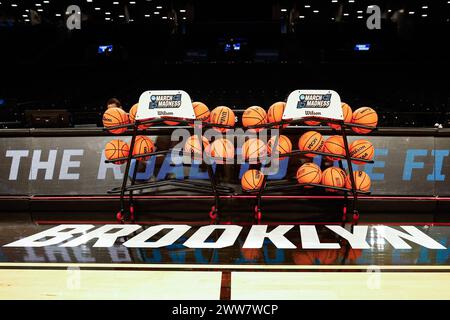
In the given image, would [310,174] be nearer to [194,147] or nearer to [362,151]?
[362,151]

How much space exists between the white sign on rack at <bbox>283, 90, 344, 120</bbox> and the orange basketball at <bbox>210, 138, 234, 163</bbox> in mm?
652

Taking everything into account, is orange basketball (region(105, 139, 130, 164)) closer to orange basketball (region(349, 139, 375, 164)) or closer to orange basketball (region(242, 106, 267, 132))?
orange basketball (region(242, 106, 267, 132))

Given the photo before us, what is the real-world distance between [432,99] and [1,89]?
44.6 ft

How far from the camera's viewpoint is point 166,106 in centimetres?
431

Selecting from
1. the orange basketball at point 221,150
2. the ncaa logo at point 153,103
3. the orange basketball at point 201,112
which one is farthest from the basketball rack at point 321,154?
the ncaa logo at point 153,103

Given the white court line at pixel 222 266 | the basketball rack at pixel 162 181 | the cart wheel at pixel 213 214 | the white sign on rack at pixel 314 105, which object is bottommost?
the cart wheel at pixel 213 214

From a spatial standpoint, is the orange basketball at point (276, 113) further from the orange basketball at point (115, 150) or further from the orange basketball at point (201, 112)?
the orange basketball at point (115, 150)

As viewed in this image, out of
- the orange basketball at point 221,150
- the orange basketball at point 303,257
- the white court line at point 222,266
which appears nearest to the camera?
the white court line at point 222,266

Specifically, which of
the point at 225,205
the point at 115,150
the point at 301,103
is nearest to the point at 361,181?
Result: the point at 301,103

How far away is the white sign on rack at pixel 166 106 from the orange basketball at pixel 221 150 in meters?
0.38

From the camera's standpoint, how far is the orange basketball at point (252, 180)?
430 cm

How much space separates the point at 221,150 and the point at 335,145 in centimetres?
118

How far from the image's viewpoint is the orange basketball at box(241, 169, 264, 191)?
4301 mm
